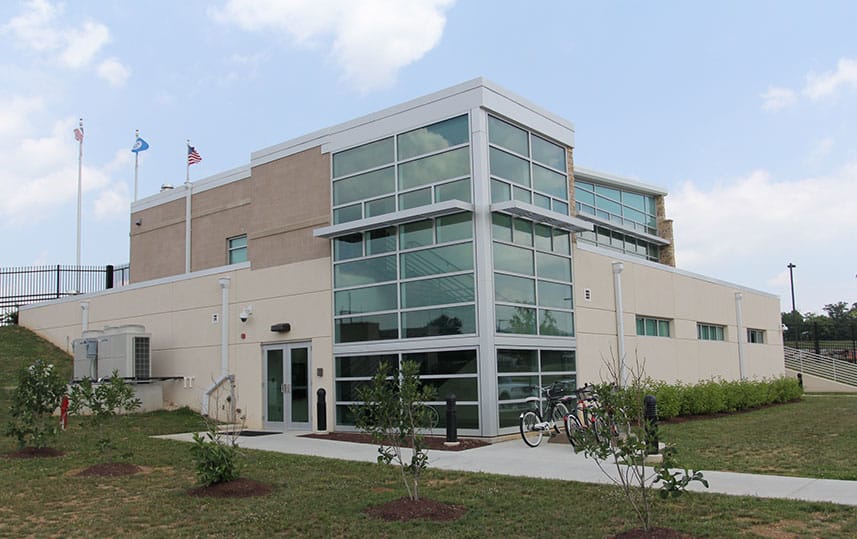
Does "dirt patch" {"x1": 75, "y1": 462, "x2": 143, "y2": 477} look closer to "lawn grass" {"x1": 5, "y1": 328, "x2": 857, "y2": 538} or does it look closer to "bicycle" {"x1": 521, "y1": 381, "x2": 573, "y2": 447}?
"lawn grass" {"x1": 5, "y1": 328, "x2": 857, "y2": 538}

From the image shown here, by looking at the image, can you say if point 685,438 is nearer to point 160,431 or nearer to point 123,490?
point 123,490

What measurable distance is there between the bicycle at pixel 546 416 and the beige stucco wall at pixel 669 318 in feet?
5.60

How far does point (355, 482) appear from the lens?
9.95 meters

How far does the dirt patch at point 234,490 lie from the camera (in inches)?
356

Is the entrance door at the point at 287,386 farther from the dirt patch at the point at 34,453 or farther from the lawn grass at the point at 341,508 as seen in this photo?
the lawn grass at the point at 341,508

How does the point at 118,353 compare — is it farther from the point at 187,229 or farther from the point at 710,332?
the point at 710,332

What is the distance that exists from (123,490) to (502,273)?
8.30 m

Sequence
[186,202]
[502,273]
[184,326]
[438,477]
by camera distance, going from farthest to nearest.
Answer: [186,202] < [184,326] < [502,273] < [438,477]

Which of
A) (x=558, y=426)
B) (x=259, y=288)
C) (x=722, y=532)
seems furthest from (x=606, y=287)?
(x=722, y=532)

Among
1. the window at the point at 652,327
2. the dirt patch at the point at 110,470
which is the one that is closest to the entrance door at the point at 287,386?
the dirt patch at the point at 110,470

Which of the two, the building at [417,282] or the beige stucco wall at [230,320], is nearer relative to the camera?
the building at [417,282]

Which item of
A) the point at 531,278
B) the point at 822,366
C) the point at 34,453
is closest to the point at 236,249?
the point at 531,278

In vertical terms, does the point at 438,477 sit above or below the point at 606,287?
below

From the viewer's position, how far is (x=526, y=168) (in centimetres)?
1628
